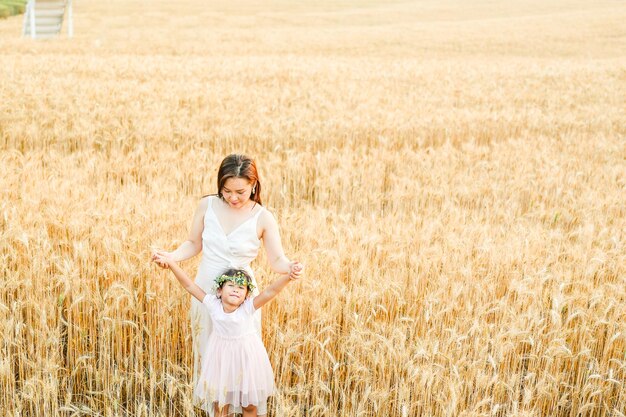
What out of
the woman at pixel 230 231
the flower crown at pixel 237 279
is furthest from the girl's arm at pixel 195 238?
the flower crown at pixel 237 279

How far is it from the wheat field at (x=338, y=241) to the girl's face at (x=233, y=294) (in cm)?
45

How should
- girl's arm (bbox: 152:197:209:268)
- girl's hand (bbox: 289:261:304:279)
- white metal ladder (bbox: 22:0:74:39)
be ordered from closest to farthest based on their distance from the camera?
1. girl's hand (bbox: 289:261:304:279)
2. girl's arm (bbox: 152:197:209:268)
3. white metal ladder (bbox: 22:0:74:39)

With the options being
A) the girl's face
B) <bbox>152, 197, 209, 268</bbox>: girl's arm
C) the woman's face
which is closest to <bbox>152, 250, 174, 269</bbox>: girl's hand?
<bbox>152, 197, 209, 268</bbox>: girl's arm

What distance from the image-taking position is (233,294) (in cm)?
295

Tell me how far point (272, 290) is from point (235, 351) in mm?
352

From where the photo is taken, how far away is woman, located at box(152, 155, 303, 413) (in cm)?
309

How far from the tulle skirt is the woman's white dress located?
104 mm

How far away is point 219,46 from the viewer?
2653 centimetres

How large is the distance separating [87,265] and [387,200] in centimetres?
346

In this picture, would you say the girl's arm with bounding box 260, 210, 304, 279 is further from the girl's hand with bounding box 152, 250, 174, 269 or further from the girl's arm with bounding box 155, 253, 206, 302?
the girl's hand with bounding box 152, 250, 174, 269

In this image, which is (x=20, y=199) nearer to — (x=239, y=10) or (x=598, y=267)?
(x=598, y=267)

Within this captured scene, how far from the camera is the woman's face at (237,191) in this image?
3064 mm

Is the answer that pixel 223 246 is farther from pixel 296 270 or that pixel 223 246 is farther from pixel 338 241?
pixel 338 241

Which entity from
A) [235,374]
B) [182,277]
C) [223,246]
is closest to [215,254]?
[223,246]
